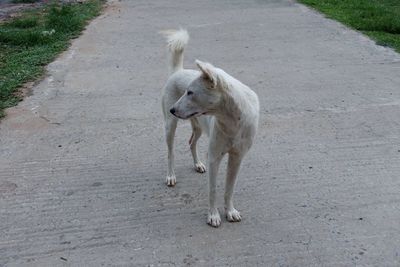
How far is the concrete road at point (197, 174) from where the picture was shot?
2.98 metres

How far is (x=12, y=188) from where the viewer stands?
12.1 ft

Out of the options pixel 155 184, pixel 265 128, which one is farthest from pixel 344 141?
pixel 155 184

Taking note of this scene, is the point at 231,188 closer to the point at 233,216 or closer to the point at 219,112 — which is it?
the point at 233,216

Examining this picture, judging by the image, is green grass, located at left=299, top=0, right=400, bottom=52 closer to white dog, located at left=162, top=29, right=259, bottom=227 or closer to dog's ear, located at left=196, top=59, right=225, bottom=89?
white dog, located at left=162, top=29, right=259, bottom=227

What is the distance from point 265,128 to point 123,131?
53.6 inches

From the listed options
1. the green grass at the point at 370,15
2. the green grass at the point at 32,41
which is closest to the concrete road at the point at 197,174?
the green grass at the point at 32,41

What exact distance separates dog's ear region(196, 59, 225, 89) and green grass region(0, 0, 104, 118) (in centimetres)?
311

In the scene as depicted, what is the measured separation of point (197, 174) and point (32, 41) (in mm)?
4951

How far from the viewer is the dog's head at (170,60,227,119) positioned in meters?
2.67

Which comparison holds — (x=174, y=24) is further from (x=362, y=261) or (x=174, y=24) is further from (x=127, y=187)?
(x=362, y=261)

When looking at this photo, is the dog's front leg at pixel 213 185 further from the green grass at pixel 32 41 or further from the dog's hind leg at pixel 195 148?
the green grass at pixel 32 41

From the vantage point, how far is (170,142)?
3660 mm

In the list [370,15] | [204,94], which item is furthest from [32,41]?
[370,15]

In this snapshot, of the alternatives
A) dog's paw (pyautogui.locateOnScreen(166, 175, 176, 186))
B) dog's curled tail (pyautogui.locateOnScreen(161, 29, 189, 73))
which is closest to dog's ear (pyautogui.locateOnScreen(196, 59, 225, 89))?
dog's curled tail (pyautogui.locateOnScreen(161, 29, 189, 73))
